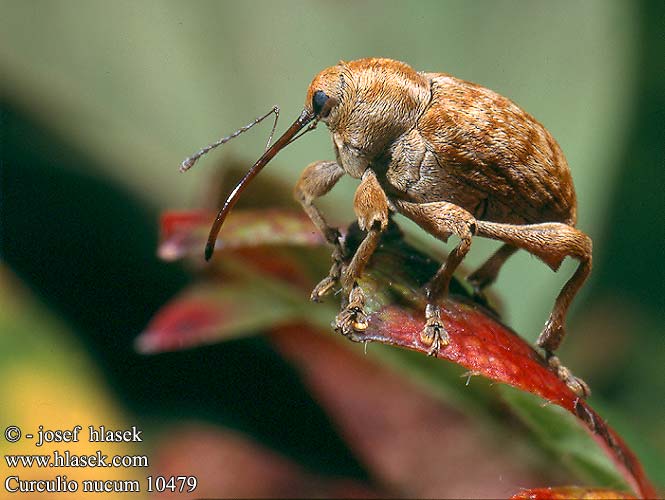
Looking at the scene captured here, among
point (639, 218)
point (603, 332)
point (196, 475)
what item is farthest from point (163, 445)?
point (639, 218)

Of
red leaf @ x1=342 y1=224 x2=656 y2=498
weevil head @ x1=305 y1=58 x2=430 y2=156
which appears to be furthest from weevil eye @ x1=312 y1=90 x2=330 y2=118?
red leaf @ x1=342 y1=224 x2=656 y2=498

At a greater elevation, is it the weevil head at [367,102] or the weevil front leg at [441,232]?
the weevil head at [367,102]

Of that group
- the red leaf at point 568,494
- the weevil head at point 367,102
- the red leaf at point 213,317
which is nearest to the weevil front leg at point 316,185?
the weevil head at point 367,102

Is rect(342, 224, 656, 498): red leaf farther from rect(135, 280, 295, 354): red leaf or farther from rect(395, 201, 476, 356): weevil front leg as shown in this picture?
rect(135, 280, 295, 354): red leaf

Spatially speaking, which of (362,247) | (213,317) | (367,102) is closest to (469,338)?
(362,247)

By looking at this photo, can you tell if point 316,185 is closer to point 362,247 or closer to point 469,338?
point 362,247

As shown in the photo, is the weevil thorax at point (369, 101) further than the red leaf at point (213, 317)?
No

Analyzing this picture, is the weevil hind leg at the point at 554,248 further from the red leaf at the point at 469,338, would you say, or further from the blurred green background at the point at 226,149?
the blurred green background at the point at 226,149
